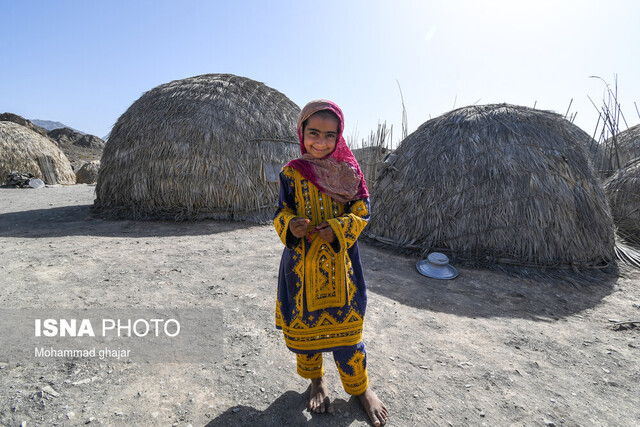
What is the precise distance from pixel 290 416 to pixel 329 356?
0.63 metres

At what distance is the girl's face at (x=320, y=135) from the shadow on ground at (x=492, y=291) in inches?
86.2

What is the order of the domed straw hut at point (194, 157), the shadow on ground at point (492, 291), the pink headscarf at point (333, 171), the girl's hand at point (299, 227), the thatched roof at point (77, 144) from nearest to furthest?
the girl's hand at point (299, 227) < the pink headscarf at point (333, 171) < the shadow on ground at point (492, 291) < the domed straw hut at point (194, 157) < the thatched roof at point (77, 144)

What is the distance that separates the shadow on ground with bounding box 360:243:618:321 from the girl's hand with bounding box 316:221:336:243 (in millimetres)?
2055

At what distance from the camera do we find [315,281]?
1.50 metres

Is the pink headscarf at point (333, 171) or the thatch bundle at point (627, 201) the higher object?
the pink headscarf at point (333, 171)

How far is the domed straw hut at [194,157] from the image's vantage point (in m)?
6.00

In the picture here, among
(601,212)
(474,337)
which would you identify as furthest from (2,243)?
(601,212)

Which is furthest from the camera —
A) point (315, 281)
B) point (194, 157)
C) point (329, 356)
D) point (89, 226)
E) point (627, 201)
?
point (194, 157)

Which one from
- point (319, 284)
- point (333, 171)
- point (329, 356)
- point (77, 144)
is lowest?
point (329, 356)

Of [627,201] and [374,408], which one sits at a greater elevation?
[627,201]

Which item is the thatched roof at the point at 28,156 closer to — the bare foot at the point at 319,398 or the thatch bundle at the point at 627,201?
the bare foot at the point at 319,398

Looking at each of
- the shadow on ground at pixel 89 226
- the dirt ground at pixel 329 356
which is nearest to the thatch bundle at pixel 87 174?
the shadow on ground at pixel 89 226

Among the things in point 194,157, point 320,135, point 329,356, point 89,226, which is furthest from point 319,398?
point 89,226

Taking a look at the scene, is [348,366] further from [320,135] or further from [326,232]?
[320,135]
